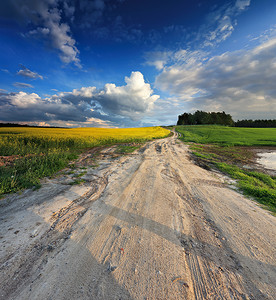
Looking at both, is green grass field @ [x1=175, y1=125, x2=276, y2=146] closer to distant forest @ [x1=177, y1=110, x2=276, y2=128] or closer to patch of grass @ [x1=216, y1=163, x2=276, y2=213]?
patch of grass @ [x1=216, y1=163, x2=276, y2=213]

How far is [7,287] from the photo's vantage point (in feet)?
5.31

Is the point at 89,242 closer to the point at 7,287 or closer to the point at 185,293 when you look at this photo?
the point at 7,287

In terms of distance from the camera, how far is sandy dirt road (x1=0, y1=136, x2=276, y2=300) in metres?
1.68

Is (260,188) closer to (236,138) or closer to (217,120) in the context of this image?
(236,138)

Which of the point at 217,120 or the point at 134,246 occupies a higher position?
the point at 217,120

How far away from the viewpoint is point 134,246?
2275 mm

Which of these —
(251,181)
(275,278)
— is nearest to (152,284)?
(275,278)

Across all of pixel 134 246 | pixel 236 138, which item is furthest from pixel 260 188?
pixel 236 138

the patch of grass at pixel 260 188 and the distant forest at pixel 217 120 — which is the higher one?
the distant forest at pixel 217 120

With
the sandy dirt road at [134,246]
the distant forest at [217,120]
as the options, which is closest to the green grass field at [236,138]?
the sandy dirt road at [134,246]

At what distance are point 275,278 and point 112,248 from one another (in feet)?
8.30

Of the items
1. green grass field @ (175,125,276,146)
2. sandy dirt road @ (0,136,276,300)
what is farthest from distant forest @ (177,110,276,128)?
sandy dirt road @ (0,136,276,300)

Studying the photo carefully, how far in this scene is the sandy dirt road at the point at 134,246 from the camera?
168cm

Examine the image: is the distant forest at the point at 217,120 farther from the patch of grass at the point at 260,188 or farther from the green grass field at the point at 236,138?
the patch of grass at the point at 260,188
